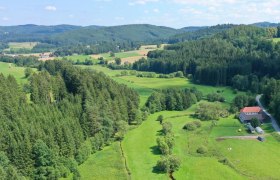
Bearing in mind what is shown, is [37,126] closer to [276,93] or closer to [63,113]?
[63,113]

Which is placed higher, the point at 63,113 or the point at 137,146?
the point at 63,113

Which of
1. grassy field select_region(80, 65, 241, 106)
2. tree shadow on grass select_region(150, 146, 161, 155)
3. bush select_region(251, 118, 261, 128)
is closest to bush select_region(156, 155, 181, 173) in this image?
tree shadow on grass select_region(150, 146, 161, 155)

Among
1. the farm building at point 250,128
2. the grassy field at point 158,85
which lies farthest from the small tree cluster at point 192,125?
the grassy field at point 158,85

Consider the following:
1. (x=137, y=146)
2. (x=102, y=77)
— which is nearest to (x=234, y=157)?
(x=137, y=146)

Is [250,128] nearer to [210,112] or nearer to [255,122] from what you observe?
[255,122]

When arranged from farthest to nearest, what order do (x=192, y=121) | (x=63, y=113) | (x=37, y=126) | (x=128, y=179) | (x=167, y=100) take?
1. (x=167, y=100)
2. (x=192, y=121)
3. (x=63, y=113)
4. (x=37, y=126)
5. (x=128, y=179)

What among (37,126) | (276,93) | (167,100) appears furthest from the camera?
(167,100)

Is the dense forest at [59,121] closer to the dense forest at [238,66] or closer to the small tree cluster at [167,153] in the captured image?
the small tree cluster at [167,153]

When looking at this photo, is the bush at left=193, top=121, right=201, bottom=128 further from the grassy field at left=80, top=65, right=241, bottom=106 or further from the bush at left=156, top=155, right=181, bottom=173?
the grassy field at left=80, top=65, right=241, bottom=106
